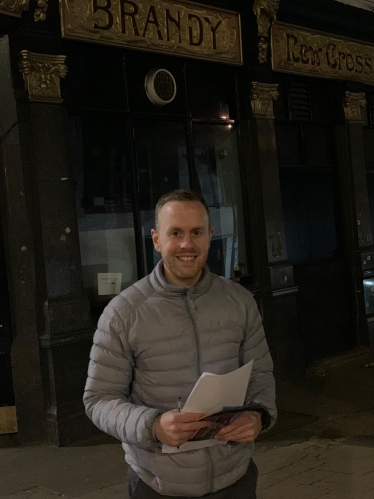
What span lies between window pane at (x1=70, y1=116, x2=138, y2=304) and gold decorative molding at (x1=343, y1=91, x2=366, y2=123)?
417 cm

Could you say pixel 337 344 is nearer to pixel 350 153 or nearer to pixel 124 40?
pixel 350 153

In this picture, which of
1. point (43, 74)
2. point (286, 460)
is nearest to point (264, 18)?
point (43, 74)

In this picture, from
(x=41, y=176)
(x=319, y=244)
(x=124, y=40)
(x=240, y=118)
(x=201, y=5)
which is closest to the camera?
(x=41, y=176)

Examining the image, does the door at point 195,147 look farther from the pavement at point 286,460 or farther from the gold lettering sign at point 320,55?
the pavement at point 286,460

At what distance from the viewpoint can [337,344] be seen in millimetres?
10219

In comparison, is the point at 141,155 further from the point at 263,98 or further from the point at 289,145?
the point at 289,145

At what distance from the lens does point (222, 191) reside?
899 centimetres

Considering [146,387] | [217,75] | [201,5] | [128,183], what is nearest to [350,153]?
[217,75]

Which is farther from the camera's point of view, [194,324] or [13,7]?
[13,7]

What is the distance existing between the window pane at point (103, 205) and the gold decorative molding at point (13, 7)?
3.95ft

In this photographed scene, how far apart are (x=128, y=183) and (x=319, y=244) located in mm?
3571

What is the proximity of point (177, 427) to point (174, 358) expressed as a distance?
325mm

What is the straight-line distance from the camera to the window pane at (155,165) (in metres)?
7.96

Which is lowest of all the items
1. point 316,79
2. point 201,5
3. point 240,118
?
point 240,118
